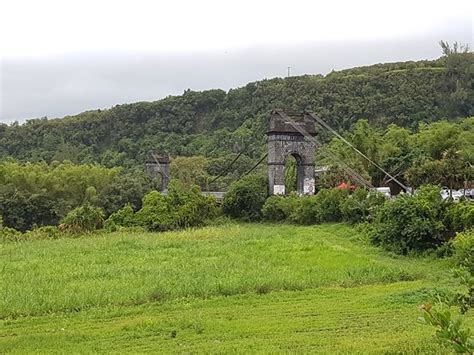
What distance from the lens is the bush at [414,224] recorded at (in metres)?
14.6

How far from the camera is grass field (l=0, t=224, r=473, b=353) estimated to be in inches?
289

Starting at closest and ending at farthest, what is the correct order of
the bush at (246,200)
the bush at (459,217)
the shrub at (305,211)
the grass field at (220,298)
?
the grass field at (220,298) → the bush at (459,217) → the shrub at (305,211) → the bush at (246,200)

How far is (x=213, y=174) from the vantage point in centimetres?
4678

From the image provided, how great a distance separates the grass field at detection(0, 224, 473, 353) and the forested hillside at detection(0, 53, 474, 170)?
32362 millimetres

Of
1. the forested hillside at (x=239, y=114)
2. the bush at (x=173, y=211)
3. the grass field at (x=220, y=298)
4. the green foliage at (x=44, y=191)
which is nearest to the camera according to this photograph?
the grass field at (x=220, y=298)

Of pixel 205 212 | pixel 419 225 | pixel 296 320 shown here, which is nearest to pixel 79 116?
pixel 205 212

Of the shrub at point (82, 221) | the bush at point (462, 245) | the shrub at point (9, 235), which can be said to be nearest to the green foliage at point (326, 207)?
the bush at point (462, 245)

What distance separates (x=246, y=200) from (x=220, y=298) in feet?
49.3

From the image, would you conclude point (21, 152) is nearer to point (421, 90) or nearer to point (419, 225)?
point (421, 90)

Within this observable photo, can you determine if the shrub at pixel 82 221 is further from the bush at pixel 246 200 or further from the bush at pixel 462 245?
the bush at pixel 462 245

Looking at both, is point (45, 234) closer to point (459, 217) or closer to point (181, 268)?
point (181, 268)

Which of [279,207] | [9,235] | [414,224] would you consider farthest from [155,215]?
[414,224]

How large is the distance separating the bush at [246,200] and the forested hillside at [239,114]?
21256mm

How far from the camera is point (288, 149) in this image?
25406 mm
